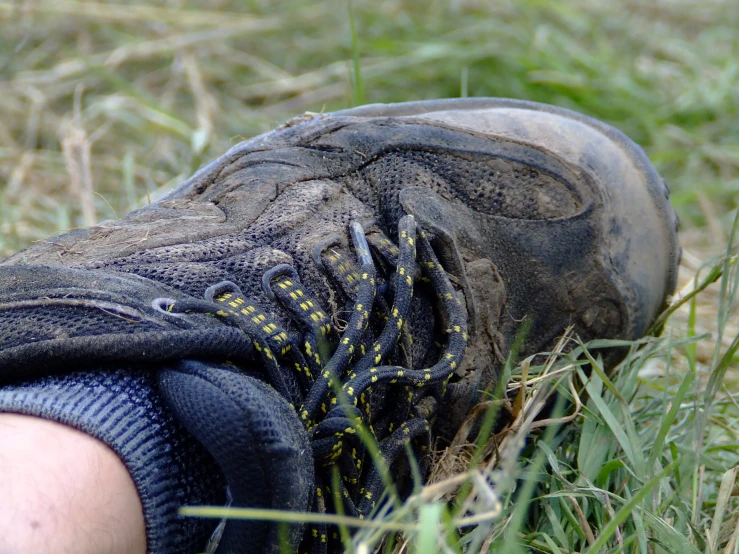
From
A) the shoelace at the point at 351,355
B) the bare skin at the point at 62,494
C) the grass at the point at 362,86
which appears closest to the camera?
the bare skin at the point at 62,494

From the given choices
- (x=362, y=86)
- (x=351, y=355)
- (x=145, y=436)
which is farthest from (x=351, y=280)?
(x=362, y=86)

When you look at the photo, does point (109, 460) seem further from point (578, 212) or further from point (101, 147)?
point (101, 147)

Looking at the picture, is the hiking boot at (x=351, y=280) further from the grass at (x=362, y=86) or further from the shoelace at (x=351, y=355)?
the grass at (x=362, y=86)

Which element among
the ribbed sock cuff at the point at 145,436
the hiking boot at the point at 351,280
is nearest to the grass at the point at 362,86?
the hiking boot at the point at 351,280

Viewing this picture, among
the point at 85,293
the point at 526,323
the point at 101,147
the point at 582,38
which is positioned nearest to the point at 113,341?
the point at 85,293

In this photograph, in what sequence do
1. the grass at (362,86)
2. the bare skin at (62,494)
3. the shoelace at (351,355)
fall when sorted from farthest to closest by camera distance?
the grass at (362,86) < the shoelace at (351,355) < the bare skin at (62,494)

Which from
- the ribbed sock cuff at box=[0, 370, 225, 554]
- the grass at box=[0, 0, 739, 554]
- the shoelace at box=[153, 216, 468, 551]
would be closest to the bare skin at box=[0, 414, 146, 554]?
the ribbed sock cuff at box=[0, 370, 225, 554]
